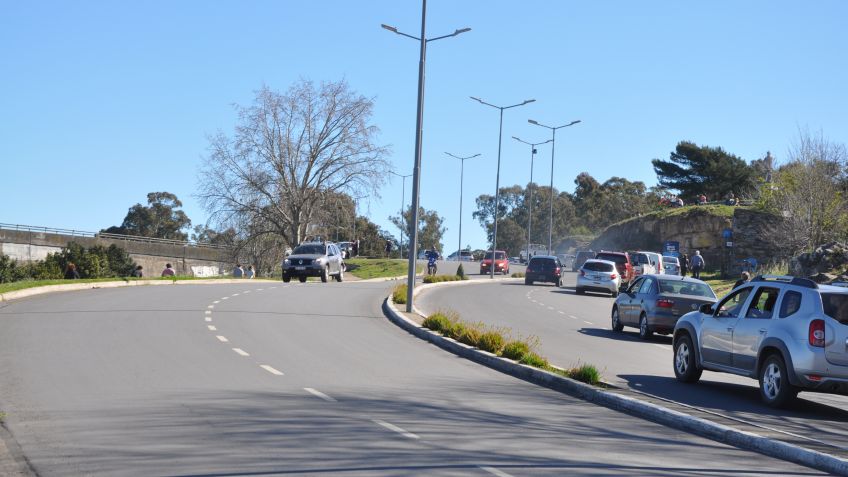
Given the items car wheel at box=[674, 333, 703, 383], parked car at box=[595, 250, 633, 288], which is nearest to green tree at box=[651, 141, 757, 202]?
parked car at box=[595, 250, 633, 288]

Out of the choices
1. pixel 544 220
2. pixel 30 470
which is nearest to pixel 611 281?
pixel 30 470

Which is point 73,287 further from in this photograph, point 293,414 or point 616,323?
point 293,414

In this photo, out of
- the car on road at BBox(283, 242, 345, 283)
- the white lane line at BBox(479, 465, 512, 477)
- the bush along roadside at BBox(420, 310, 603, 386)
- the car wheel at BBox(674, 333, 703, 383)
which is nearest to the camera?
the white lane line at BBox(479, 465, 512, 477)

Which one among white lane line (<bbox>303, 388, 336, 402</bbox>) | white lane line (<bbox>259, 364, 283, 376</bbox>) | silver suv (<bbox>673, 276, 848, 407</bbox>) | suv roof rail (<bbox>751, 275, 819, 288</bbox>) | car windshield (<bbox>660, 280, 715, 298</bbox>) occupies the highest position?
suv roof rail (<bbox>751, 275, 819, 288</bbox>)

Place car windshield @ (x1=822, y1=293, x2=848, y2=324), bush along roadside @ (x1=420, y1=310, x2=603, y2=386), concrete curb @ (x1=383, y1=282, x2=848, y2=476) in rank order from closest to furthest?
concrete curb @ (x1=383, y1=282, x2=848, y2=476) → car windshield @ (x1=822, y1=293, x2=848, y2=324) → bush along roadside @ (x1=420, y1=310, x2=603, y2=386)

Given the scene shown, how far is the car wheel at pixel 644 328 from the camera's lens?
23.8 metres

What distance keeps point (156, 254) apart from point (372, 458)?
7672 cm

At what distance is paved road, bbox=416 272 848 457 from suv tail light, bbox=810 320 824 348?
94cm

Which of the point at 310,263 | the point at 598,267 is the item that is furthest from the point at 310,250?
the point at 598,267

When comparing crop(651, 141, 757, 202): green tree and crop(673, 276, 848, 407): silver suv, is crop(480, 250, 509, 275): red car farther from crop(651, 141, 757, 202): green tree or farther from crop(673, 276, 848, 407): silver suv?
crop(673, 276, 848, 407): silver suv

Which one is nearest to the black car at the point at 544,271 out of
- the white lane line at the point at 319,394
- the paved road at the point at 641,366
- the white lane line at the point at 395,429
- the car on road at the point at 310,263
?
the car on road at the point at 310,263

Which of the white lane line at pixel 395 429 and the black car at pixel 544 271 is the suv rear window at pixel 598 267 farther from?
the white lane line at pixel 395 429

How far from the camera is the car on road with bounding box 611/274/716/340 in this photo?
23.2m

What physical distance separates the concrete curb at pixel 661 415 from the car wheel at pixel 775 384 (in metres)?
1.85
